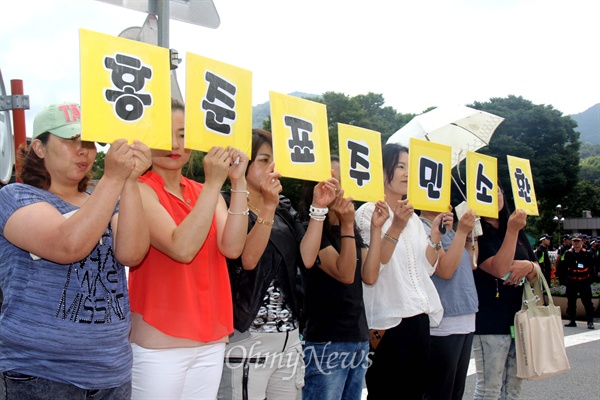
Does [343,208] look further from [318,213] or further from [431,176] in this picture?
[431,176]

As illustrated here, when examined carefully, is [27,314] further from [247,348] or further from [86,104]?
[247,348]

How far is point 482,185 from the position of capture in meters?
4.33

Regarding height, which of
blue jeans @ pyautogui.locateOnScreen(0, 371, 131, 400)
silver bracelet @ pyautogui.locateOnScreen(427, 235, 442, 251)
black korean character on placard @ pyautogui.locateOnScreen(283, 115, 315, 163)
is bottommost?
blue jeans @ pyautogui.locateOnScreen(0, 371, 131, 400)

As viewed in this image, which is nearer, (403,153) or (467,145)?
(403,153)

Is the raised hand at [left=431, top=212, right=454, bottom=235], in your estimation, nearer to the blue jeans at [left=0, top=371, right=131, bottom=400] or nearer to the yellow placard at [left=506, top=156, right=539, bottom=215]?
the yellow placard at [left=506, top=156, right=539, bottom=215]

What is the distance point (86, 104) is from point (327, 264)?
1714 millimetres

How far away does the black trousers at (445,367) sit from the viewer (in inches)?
155

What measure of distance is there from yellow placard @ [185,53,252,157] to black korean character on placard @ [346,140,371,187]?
91 cm

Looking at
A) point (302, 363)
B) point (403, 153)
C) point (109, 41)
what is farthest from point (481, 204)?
point (109, 41)

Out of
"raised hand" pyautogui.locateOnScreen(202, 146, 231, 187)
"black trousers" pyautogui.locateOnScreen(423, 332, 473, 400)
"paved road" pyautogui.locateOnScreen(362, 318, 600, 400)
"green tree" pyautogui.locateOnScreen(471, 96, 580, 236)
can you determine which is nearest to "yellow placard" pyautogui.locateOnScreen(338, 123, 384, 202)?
"raised hand" pyautogui.locateOnScreen(202, 146, 231, 187)

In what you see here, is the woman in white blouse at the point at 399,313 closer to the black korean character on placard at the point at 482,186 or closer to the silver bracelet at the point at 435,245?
the silver bracelet at the point at 435,245

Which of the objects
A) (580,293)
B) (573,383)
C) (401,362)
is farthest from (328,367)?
(580,293)

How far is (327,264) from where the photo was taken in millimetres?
3400

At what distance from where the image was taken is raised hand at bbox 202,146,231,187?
8.20 feet
